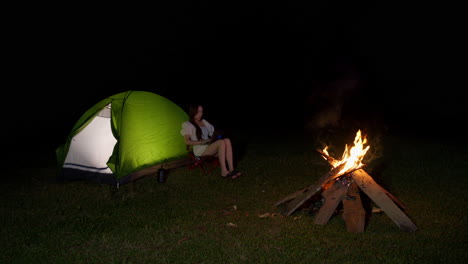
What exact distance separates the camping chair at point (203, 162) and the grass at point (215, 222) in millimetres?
186

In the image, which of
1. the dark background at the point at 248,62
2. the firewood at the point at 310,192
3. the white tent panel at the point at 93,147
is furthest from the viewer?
the dark background at the point at 248,62

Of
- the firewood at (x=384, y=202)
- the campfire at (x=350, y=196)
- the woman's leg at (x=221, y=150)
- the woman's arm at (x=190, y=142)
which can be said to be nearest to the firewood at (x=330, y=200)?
the campfire at (x=350, y=196)

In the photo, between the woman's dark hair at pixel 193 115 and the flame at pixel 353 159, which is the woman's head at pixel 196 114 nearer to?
the woman's dark hair at pixel 193 115

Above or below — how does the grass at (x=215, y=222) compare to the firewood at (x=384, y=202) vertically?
below

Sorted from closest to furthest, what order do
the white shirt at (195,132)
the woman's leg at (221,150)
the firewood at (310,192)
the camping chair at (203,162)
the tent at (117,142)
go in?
1. the firewood at (310,192)
2. the tent at (117,142)
3. the woman's leg at (221,150)
4. the white shirt at (195,132)
5. the camping chair at (203,162)

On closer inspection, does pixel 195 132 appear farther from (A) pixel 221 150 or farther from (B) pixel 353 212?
(B) pixel 353 212

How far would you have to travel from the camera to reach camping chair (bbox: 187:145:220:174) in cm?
896

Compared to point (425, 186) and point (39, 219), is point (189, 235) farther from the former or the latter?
point (425, 186)

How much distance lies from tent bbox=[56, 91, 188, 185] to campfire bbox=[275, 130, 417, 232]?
3.00 meters

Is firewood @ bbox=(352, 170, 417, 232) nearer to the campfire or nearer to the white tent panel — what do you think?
the campfire

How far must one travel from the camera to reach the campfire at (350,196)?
6004 millimetres

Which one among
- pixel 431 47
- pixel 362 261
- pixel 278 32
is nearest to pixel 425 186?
pixel 362 261

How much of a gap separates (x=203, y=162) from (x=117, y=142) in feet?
6.37

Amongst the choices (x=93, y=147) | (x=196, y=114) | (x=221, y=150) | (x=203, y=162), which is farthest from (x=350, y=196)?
(x=93, y=147)
